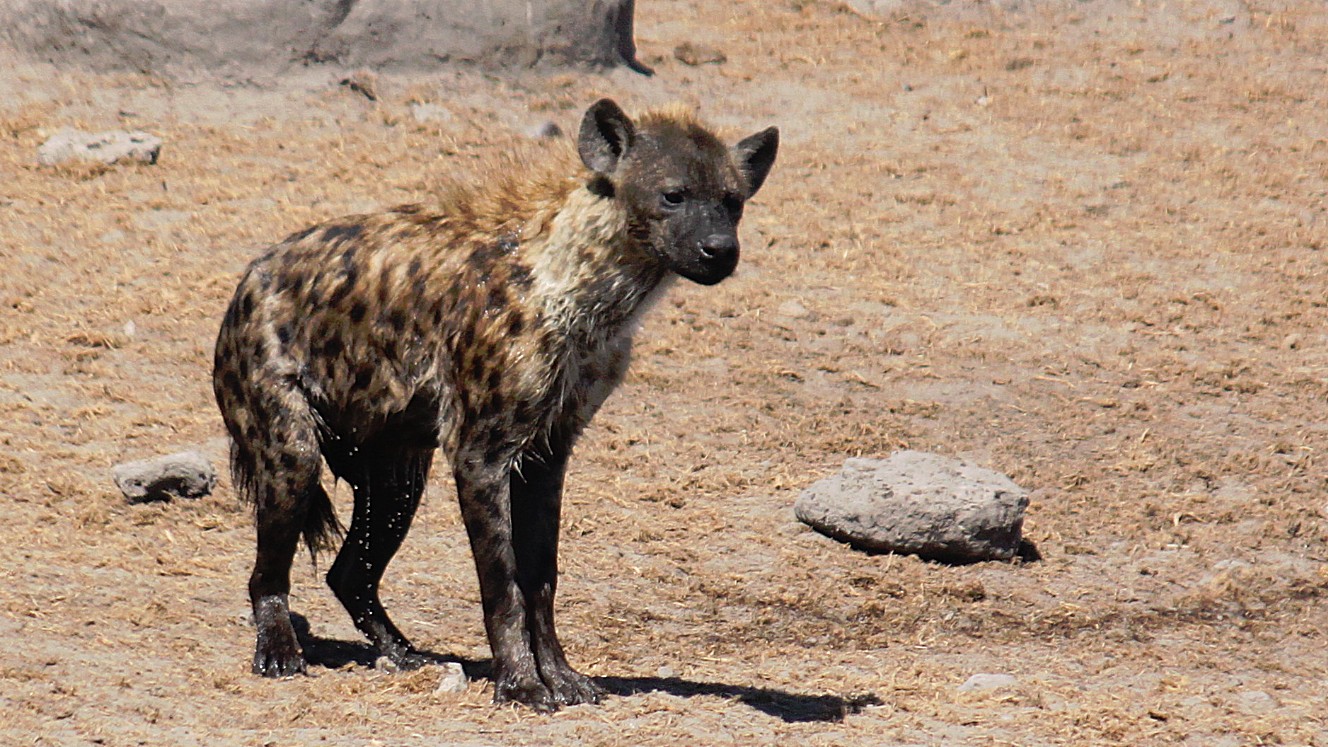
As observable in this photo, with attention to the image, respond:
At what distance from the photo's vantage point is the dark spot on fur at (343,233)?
4.63 metres

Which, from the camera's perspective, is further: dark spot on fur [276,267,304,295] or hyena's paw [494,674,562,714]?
dark spot on fur [276,267,304,295]

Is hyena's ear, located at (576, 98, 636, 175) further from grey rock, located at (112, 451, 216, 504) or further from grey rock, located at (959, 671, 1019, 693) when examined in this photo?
grey rock, located at (112, 451, 216, 504)

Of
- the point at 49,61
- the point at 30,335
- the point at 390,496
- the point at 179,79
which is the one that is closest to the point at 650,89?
the point at 179,79

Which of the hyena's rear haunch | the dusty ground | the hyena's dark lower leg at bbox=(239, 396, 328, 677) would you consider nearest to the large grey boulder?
the dusty ground

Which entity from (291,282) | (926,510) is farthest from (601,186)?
(926,510)

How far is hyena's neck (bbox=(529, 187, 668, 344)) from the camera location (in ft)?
13.9

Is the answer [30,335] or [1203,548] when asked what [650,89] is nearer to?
[30,335]

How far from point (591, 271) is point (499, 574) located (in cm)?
78

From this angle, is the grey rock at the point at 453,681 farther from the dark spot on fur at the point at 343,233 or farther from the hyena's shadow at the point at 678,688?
the dark spot on fur at the point at 343,233

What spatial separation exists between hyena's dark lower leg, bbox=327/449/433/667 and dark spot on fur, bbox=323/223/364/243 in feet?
2.00

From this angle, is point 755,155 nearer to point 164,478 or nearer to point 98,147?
point 164,478

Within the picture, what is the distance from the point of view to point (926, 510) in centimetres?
583

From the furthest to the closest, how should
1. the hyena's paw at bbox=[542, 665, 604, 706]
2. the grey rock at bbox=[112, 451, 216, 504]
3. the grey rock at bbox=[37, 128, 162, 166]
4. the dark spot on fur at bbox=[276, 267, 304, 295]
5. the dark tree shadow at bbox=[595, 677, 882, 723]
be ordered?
the grey rock at bbox=[37, 128, 162, 166] < the grey rock at bbox=[112, 451, 216, 504] < the dark spot on fur at bbox=[276, 267, 304, 295] < the dark tree shadow at bbox=[595, 677, 882, 723] < the hyena's paw at bbox=[542, 665, 604, 706]

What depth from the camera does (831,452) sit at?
6.70 m
